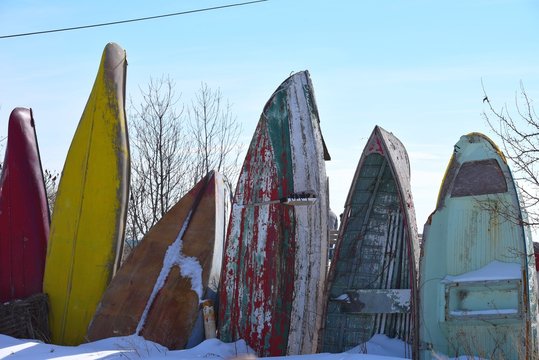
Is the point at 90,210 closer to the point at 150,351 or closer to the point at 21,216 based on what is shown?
the point at 21,216

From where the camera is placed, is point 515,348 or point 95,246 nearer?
point 515,348

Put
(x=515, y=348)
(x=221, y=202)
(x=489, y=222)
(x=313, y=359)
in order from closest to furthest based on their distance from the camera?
1. (x=313, y=359)
2. (x=515, y=348)
3. (x=489, y=222)
4. (x=221, y=202)

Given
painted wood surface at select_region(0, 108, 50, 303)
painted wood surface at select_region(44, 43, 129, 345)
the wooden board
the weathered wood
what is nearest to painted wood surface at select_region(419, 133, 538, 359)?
the weathered wood

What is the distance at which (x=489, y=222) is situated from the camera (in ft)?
21.3

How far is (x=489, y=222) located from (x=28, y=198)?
168 inches

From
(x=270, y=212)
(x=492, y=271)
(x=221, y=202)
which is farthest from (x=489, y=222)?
(x=221, y=202)

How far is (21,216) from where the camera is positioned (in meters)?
7.75

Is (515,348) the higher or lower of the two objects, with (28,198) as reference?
lower

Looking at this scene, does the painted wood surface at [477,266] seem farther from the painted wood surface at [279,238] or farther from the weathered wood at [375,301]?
the painted wood surface at [279,238]

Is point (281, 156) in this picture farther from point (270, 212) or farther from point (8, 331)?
point (8, 331)

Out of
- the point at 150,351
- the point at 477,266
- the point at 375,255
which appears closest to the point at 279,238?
the point at 375,255

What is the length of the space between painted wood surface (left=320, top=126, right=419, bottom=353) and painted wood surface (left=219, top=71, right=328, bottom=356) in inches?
11.3

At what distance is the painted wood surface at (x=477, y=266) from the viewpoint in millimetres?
6016

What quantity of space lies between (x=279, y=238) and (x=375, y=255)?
37.5 inches
